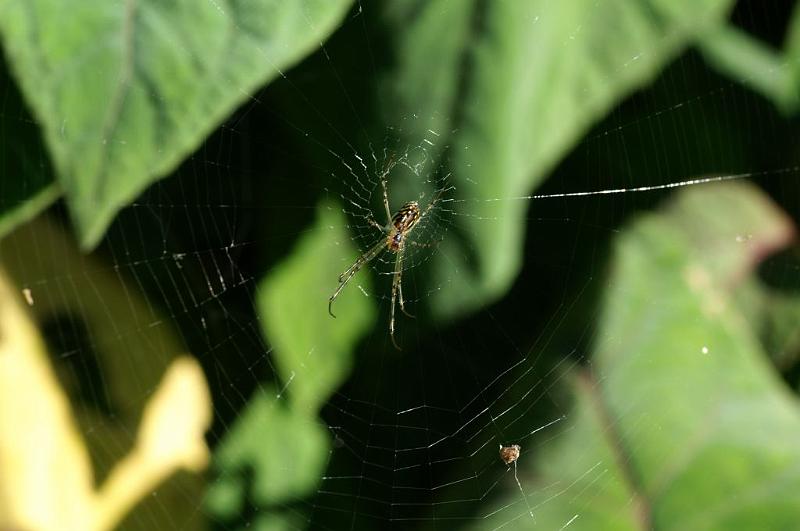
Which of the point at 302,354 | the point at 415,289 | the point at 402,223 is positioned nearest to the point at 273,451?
the point at 302,354

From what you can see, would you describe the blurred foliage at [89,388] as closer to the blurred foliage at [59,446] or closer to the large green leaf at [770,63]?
the blurred foliage at [59,446]

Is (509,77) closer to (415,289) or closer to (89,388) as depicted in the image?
(415,289)

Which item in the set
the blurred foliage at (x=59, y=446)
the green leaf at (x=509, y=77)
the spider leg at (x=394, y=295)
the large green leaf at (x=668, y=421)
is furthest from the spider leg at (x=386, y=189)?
the blurred foliage at (x=59, y=446)

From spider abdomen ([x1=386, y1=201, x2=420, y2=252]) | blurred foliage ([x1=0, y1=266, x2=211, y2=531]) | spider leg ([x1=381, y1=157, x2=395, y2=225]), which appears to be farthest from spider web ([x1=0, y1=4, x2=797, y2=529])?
spider abdomen ([x1=386, y1=201, x2=420, y2=252])

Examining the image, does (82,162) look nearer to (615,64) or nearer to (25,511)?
(615,64)

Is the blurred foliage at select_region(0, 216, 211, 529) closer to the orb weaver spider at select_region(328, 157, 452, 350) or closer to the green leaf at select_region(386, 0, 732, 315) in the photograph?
the orb weaver spider at select_region(328, 157, 452, 350)

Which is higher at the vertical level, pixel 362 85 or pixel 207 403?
pixel 362 85

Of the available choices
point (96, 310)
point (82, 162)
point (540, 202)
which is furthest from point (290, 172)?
point (96, 310)
